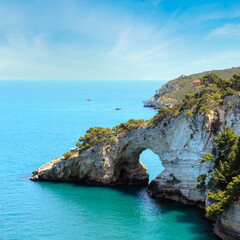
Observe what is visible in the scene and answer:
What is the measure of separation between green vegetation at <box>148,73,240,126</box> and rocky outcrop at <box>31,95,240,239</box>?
80cm

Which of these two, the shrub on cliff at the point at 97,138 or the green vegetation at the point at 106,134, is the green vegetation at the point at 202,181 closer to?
the green vegetation at the point at 106,134

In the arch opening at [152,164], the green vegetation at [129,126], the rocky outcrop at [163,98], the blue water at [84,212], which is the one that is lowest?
the blue water at [84,212]

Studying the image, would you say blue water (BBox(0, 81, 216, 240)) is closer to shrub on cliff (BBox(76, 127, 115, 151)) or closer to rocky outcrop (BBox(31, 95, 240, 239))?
rocky outcrop (BBox(31, 95, 240, 239))

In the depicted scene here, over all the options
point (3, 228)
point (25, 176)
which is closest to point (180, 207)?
point (3, 228)

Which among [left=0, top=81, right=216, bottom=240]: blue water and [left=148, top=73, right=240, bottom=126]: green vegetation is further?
[left=148, top=73, right=240, bottom=126]: green vegetation

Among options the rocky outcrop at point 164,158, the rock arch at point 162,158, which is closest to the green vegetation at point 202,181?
the rock arch at point 162,158

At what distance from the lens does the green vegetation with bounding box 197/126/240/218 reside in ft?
98.6

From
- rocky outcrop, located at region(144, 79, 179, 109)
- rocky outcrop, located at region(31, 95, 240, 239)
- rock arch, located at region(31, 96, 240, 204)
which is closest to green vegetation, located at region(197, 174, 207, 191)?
rock arch, located at region(31, 96, 240, 204)

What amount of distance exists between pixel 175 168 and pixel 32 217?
20210mm

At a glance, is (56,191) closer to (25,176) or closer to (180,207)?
(25,176)

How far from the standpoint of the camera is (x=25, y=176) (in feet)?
172

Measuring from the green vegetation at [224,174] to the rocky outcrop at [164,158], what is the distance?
1573mm

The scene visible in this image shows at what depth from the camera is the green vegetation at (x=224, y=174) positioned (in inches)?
1184

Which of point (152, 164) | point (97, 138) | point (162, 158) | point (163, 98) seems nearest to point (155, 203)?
point (162, 158)
